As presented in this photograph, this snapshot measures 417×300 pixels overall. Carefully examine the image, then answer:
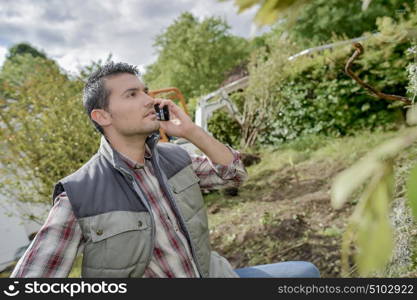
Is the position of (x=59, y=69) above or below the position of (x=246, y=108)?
above

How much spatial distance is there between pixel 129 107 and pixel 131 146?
21cm

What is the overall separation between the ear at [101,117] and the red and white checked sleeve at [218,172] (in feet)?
1.72

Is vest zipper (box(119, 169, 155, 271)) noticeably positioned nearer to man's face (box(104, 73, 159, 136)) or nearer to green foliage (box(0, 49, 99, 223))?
man's face (box(104, 73, 159, 136))

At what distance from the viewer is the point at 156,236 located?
1722 millimetres

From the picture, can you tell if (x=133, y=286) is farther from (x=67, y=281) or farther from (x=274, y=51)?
(x=274, y=51)

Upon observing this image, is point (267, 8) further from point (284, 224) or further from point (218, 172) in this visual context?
point (284, 224)

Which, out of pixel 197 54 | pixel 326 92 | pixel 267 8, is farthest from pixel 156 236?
pixel 197 54

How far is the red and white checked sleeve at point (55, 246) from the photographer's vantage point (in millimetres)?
1387

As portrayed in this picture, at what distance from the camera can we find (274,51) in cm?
1070

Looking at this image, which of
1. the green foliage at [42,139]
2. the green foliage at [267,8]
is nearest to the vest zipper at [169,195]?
the green foliage at [267,8]

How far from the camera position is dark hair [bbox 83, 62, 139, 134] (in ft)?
6.73

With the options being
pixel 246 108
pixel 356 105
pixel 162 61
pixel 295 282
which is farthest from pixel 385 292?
pixel 162 61

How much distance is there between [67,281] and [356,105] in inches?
337

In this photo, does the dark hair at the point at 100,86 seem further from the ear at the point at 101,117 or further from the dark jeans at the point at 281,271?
the dark jeans at the point at 281,271
